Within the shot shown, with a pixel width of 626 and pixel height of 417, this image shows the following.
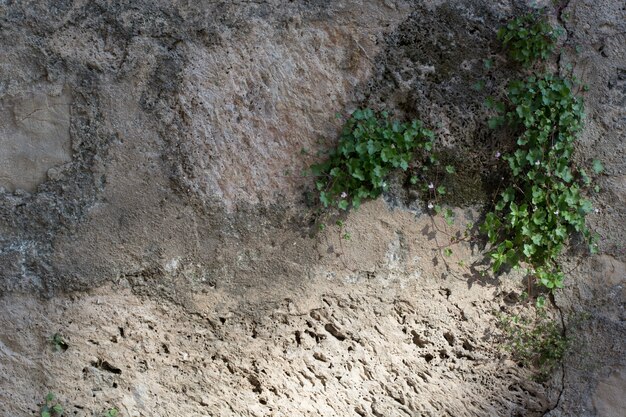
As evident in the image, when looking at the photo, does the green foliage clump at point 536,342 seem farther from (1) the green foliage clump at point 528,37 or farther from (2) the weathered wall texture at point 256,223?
(1) the green foliage clump at point 528,37

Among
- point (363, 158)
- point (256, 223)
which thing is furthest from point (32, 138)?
point (363, 158)

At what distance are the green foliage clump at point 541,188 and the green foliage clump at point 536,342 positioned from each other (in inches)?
6.1

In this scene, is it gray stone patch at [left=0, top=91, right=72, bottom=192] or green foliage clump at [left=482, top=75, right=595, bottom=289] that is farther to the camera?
green foliage clump at [left=482, top=75, right=595, bottom=289]

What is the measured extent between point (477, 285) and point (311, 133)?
0.80 m

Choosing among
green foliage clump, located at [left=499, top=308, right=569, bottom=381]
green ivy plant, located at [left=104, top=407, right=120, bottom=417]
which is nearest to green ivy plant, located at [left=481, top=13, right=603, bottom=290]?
green foliage clump, located at [left=499, top=308, right=569, bottom=381]

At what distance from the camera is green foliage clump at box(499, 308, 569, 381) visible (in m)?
2.59

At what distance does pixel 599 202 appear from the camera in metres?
2.64

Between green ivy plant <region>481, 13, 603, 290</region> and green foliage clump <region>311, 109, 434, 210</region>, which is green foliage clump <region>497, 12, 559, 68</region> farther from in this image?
green foliage clump <region>311, 109, 434, 210</region>

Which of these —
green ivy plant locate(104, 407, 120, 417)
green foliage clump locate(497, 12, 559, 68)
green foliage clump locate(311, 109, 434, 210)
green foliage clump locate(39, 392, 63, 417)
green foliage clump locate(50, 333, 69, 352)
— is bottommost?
green foliage clump locate(39, 392, 63, 417)

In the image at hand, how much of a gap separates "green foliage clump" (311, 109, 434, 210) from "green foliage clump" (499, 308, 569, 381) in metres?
0.67

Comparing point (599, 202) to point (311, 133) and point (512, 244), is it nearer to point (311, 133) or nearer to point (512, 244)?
point (512, 244)

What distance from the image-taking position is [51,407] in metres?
2.46

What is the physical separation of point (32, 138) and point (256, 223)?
0.80m

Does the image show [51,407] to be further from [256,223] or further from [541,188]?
[541,188]
